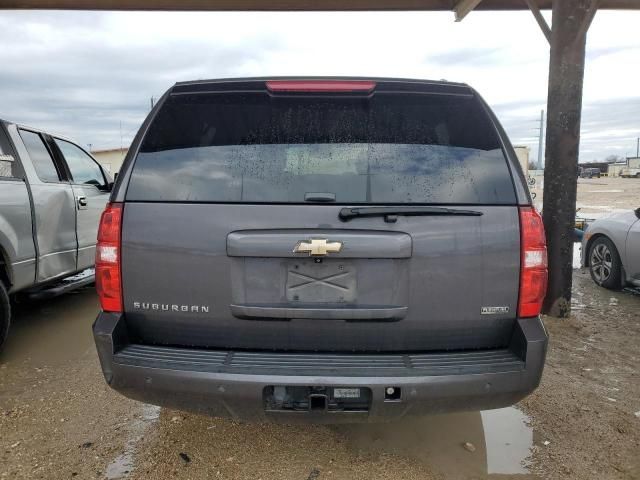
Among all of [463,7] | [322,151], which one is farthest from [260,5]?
[322,151]

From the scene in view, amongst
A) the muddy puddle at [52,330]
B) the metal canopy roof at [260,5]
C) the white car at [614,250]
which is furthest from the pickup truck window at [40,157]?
the white car at [614,250]

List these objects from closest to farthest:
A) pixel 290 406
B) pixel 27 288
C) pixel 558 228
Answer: pixel 290 406
pixel 27 288
pixel 558 228

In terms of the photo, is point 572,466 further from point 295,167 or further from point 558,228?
point 558,228

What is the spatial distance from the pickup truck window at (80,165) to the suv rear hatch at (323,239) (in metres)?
3.80

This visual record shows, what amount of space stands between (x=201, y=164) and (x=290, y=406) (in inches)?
47.5

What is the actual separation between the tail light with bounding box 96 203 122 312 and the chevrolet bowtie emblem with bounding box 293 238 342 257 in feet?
2.84

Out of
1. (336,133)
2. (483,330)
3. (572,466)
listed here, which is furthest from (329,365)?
(572,466)

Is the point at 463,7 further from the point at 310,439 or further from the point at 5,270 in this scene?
the point at 5,270

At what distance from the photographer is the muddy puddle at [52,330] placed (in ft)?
14.4

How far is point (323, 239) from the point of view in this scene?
219 centimetres

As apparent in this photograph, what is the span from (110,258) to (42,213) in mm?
2910

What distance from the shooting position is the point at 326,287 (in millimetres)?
2219

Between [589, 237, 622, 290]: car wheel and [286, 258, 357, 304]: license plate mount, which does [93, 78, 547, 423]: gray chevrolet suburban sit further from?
[589, 237, 622, 290]: car wheel

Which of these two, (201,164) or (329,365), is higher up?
(201,164)
